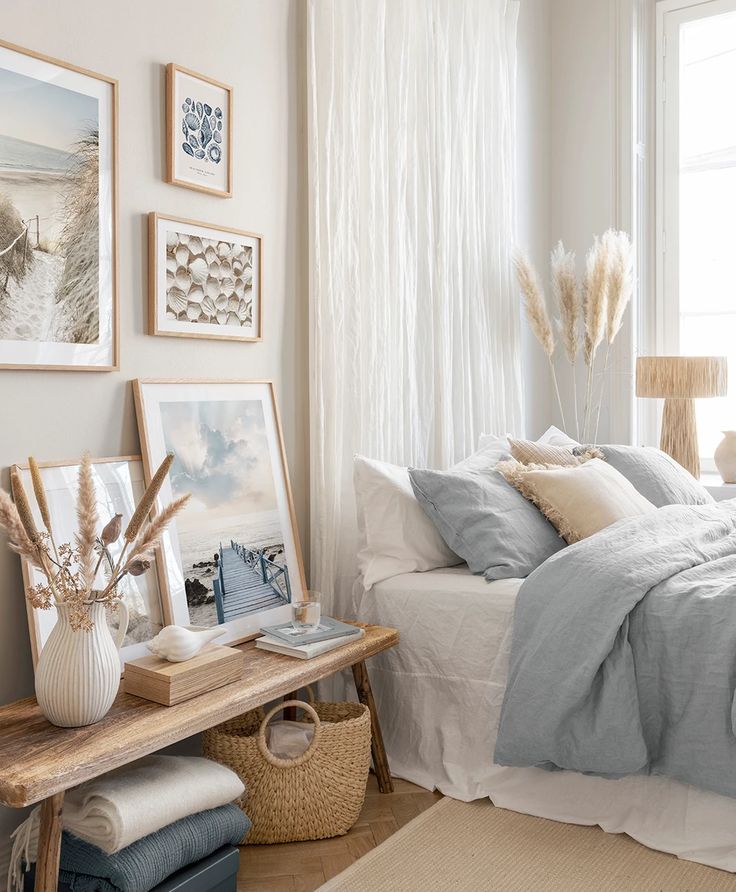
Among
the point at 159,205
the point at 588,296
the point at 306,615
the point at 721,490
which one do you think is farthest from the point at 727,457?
the point at 159,205

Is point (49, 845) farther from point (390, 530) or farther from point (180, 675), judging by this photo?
point (390, 530)

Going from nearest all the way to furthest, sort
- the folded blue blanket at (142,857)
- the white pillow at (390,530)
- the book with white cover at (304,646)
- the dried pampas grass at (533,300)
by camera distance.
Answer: the folded blue blanket at (142,857)
the book with white cover at (304,646)
the white pillow at (390,530)
the dried pampas grass at (533,300)

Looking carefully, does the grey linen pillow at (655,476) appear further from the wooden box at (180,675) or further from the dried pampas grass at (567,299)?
the wooden box at (180,675)

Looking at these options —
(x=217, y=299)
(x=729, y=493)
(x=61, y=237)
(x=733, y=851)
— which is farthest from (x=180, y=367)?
(x=729, y=493)

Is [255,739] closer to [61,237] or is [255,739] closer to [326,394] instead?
[326,394]

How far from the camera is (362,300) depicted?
294cm

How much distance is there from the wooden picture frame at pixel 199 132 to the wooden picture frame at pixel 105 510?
2.54 feet

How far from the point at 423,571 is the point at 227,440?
2.28ft

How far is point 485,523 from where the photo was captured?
260 cm

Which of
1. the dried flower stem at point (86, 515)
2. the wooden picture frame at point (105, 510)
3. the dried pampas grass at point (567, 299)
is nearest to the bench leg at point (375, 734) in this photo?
the wooden picture frame at point (105, 510)

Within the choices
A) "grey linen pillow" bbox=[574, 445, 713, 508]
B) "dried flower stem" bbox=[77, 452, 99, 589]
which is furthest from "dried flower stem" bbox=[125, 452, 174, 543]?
"grey linen pillow" bbox=[574, 445, 713, 508]

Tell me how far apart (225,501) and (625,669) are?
44.2 inches

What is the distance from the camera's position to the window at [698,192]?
14.3 ft

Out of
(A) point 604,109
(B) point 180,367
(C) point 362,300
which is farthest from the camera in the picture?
(A) point 604,109
